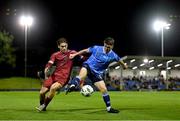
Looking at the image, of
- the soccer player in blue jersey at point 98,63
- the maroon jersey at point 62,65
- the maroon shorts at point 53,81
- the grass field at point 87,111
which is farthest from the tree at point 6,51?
the soccer player in blue jersey at point 98,63

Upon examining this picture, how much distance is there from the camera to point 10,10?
292 feet

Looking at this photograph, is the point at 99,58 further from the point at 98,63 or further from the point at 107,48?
the point at 107,48

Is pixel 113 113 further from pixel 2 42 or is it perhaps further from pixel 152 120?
pixel 2 42

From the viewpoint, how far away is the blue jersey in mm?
15930

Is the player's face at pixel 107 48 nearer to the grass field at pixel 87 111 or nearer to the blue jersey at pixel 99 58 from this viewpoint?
the blue jersey at pixel 99 58

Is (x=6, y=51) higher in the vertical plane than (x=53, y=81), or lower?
higher

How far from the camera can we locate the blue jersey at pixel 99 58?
1593 cm

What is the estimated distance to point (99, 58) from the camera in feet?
52.4


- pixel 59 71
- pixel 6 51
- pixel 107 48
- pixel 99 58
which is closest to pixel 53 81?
pixel 59 71

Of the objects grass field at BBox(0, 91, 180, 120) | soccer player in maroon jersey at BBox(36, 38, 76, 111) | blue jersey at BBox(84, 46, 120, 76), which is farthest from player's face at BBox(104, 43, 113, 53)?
grass field at BBox(0, 91, 180, 120)

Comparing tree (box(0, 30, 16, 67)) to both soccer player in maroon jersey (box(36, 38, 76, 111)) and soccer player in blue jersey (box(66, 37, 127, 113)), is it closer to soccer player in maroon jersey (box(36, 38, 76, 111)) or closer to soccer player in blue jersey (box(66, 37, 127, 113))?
soccer player in maroon jersey (box(36, 38, 76, 111))

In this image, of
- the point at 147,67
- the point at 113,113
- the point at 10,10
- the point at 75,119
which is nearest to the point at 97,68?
the point at 113,113

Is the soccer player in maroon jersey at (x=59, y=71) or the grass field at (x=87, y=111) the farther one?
the soccer player in maroon jersey at (x=59, y=71)

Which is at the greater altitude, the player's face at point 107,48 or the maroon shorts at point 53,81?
the player's face at point 107,48
